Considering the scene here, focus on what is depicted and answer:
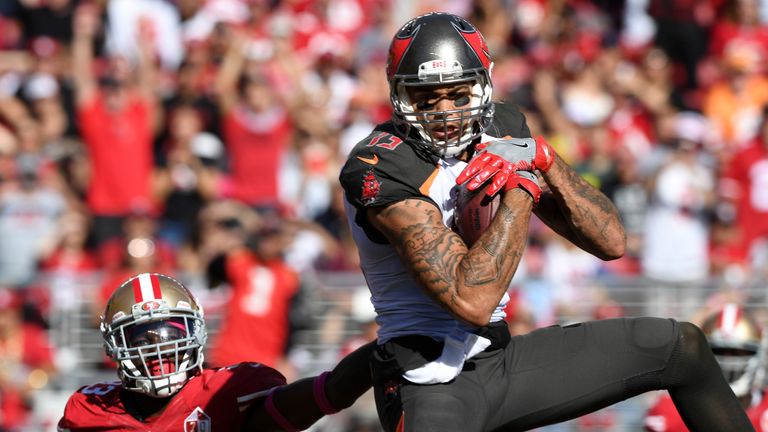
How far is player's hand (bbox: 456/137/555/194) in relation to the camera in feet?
13.9

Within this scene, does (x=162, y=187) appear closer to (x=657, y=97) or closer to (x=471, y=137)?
(x=657, y=97)

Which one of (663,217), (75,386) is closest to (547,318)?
(663,217)

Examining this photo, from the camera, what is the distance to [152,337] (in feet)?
15.8

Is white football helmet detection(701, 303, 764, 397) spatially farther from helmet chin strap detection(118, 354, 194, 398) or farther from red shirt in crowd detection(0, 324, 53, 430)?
red shirt in crowd detection(0, 324, 53, 430)

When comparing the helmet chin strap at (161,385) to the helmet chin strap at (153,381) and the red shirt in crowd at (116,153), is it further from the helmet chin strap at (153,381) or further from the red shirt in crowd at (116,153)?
the red shirt in crowd at (116,153)

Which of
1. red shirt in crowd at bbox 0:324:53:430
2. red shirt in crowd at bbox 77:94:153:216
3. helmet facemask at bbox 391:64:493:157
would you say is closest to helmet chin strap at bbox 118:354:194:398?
helmet facemask at bbox 391:64:493:157

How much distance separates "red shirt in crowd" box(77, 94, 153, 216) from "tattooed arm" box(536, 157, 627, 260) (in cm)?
688

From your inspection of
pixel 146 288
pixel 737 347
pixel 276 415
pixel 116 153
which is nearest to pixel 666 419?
pixel 737 347

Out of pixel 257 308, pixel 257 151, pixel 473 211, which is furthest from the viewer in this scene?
pixel 257 151

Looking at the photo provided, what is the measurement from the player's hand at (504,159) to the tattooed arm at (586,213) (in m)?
0.09

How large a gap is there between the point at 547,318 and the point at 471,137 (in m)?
4.98

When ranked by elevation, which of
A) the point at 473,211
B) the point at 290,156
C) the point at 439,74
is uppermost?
the point at 439,74

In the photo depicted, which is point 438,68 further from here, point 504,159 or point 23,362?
point 23,362

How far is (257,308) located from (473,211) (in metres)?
5.21
